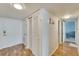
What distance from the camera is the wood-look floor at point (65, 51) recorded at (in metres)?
1.66

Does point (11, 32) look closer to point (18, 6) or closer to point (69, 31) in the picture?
point (18, 6)

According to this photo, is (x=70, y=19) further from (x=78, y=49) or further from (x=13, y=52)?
(x=13, y=52)

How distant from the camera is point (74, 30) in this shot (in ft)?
5.60

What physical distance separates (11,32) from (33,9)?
0.56 m

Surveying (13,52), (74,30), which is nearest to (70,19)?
(74,30)

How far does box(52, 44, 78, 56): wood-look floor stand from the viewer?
166 centimetres

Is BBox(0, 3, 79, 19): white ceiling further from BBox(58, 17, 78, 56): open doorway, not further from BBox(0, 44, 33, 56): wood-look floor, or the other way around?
BBox(0, 44, 33, 56): wood-look floor

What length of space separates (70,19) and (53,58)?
2.46ft

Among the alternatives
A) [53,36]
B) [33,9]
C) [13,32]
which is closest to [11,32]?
[13,32]

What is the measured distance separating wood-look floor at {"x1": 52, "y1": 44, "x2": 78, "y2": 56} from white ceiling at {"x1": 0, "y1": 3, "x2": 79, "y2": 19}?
0.59m

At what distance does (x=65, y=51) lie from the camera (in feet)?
5.76

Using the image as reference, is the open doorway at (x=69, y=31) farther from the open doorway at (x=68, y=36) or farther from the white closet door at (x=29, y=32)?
the white closet door at (x=29, y=32)

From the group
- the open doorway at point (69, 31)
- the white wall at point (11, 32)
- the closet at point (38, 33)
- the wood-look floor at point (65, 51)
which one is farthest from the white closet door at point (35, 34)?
the open doorway at point (69, 31)

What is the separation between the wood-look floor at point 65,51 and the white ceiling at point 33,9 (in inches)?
23.3
